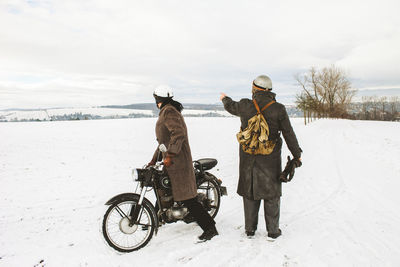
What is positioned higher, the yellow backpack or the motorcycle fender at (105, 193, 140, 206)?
the yellow backpack

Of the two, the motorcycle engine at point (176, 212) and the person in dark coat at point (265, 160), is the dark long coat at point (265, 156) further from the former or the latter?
the motorcycle engine at point (176, 212)

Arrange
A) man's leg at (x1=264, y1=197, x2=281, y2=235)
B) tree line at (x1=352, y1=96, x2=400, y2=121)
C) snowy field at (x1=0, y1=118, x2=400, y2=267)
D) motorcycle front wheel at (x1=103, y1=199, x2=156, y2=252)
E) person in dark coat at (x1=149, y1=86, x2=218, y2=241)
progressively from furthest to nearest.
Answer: tree line at (x1=352, y1=96, x2=400, y2=121)
man's leg at (x1=264, y1=197, x2=281, y2=235)
person in dark coat at (x1=149, y1=86, x2=218, y2=241)
motorcycle front wheel at (x1=103, y1=199, x2=156, y2=252)
snowy field at (x1=0, y1=118, x2=400, y2=267)

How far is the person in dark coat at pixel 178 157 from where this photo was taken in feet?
12.1

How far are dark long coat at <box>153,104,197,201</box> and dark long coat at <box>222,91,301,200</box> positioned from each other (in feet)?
2.58

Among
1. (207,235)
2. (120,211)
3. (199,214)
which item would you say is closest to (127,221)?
(120,211)

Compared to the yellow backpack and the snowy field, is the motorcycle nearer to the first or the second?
the snowy field

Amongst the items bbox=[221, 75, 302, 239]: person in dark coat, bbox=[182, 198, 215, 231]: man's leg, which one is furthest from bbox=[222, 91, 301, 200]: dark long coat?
bbox=[182, 198, 215, 231]: man's leg

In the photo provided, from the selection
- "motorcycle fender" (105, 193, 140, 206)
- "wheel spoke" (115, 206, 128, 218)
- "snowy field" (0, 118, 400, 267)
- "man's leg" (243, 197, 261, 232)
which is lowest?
"snowy field" (0, 118, 400, 267)

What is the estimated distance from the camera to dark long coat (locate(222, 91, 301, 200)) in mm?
3713

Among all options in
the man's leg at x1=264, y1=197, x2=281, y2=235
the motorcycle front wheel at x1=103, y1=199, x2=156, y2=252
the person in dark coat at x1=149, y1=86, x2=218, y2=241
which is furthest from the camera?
the man's leg at x1=264, y1=197, x2=281, y2=235

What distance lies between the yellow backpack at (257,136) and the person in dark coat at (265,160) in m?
0.07

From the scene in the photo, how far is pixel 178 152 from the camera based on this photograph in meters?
3.62

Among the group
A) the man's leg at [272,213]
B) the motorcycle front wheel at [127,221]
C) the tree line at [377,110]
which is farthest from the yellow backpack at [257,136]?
the tree line at [377,110]

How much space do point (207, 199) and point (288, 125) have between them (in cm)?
191
